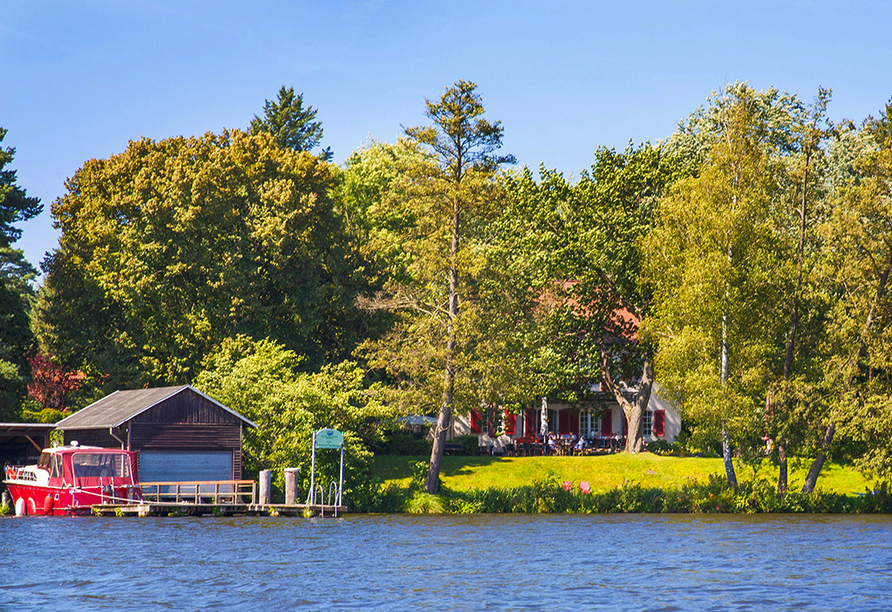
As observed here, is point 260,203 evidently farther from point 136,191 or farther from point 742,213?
point 742,213

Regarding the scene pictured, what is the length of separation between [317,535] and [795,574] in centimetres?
1513

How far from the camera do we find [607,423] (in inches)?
2511

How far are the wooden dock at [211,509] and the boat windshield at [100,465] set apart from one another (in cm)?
147

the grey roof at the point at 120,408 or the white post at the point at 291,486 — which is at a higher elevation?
the grey roof at the point at 120,408

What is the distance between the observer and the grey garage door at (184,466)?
43.7 metres

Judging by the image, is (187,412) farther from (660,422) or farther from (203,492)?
(660,422)

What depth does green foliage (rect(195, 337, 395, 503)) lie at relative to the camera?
1750 inches

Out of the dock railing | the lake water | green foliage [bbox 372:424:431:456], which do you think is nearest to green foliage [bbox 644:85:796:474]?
the lake water

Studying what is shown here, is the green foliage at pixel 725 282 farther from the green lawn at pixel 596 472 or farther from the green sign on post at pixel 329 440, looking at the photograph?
the green sign on post at pixel 329 440

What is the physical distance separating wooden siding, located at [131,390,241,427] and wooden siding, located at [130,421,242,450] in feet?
0.56

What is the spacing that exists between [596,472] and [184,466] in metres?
18.5

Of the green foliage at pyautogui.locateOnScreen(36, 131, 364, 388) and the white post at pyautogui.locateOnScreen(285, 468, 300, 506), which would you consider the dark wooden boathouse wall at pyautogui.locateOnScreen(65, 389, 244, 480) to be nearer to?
the white post at pyautogui.locateOnScreen(285, 468, 300, 506)

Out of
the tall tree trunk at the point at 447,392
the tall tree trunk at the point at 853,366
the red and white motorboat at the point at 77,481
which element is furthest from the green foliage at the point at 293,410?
the tall tree trunk at the point at 853,366

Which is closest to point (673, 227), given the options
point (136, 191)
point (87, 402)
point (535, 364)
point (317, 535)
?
point (535, 364)
